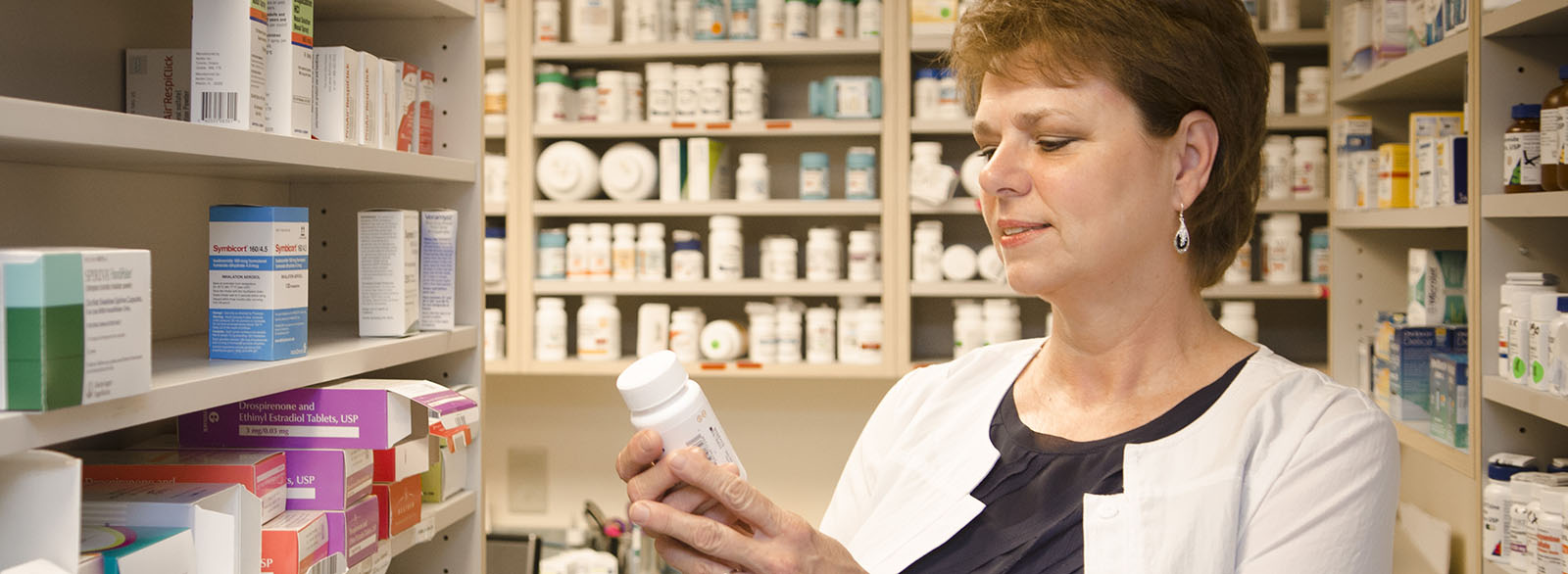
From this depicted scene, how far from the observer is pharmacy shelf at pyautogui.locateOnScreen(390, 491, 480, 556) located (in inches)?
70.6

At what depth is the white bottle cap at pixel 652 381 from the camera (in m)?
1.02

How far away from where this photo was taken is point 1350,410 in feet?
3.84

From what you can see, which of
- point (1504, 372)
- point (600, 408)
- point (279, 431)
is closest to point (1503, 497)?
point (1504, 372)

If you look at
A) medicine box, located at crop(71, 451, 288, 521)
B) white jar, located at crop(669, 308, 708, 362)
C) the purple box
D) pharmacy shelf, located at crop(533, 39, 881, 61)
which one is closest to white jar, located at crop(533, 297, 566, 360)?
white jar, located at crop(669, 308, 708, 362)

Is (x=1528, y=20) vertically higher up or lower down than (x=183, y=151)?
higher up

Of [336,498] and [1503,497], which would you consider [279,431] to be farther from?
[1503,497]

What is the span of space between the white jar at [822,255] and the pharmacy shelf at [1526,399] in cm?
167

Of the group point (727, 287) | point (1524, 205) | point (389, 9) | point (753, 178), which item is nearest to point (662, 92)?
point (753, 178)

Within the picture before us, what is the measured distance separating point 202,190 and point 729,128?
1659mm

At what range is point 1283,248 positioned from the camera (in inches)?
127

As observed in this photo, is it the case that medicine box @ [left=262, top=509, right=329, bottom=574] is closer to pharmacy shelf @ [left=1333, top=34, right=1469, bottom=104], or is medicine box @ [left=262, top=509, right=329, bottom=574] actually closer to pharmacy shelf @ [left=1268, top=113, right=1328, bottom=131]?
pharmacy shelf @ [left=1333, top=34, right=1469, bottom=104]

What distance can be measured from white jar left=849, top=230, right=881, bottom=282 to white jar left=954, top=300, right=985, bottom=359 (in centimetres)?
28

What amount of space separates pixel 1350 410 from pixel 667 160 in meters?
2.42

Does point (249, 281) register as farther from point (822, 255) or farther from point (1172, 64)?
point (822, 255)
